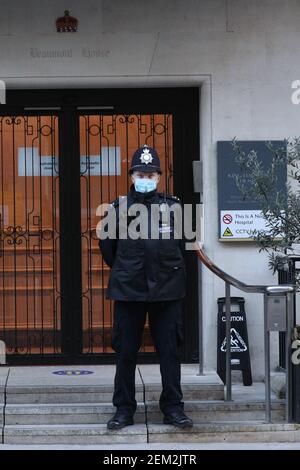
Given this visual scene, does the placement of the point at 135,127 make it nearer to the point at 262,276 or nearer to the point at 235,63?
the point at 235,63

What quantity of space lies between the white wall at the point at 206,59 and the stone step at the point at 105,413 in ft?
4.02

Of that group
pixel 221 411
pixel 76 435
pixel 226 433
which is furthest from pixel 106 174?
pixel 226 433

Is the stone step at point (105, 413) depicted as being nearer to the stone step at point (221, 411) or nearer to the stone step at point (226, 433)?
the stone step at point (221, 411)

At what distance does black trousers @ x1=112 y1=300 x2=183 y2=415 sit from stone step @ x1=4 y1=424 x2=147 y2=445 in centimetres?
18

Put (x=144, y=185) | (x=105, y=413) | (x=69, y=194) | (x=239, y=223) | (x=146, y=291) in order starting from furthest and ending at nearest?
(x=69, y=194) → (x=239, y=223) → (x=105, y=413) → (x=144, y=185) → (x=146, y=291)

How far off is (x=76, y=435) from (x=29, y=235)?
93.6 inches

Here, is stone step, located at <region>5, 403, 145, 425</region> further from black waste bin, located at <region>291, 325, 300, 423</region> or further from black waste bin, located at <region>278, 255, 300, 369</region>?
black waste bin, located at <region>278, 255, 300, 369</region>

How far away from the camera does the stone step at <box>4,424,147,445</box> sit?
6.75 metres

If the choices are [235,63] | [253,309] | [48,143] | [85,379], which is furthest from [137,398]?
[235,63]

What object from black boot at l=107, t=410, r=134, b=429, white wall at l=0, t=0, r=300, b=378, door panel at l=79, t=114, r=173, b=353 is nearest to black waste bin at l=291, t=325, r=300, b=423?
black boot at l=107, t=410, r=134, b=429

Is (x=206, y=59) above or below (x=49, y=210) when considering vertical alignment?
above

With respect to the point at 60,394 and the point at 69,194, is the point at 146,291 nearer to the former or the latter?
the point at 60,394

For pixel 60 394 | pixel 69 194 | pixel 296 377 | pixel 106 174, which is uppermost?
pixel 106 174

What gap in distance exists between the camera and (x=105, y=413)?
7082 mm
